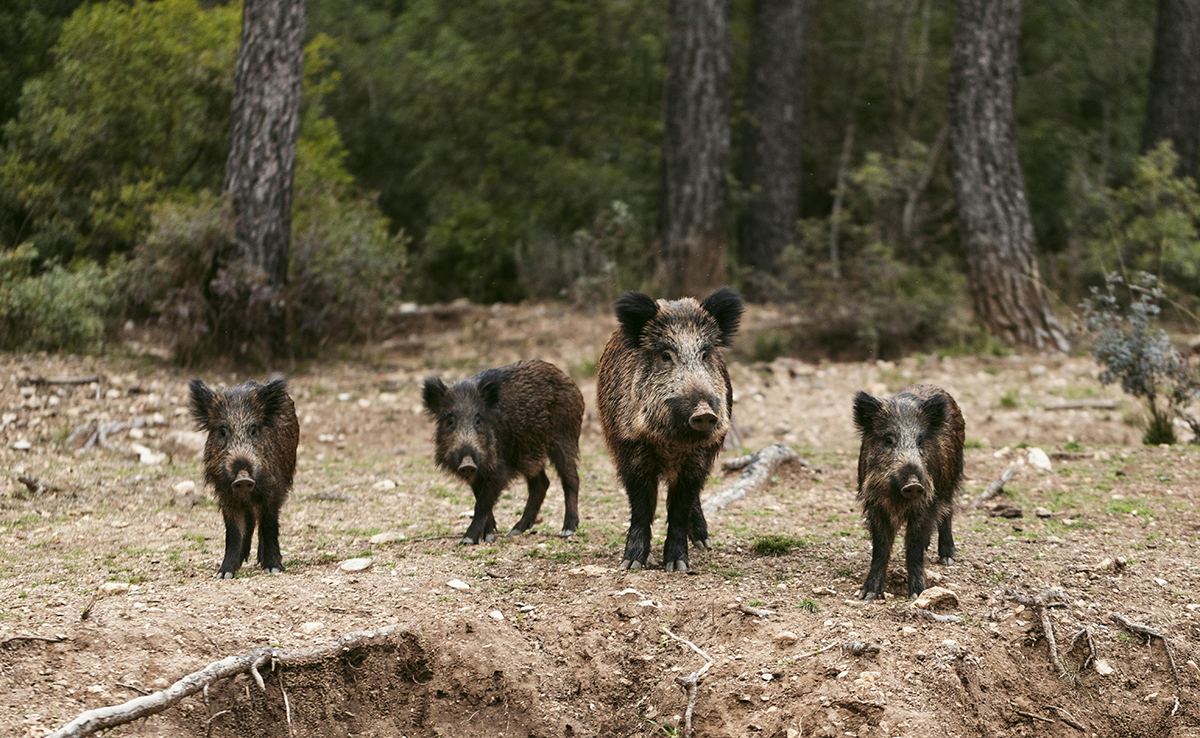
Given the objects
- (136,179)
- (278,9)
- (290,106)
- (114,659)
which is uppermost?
(278,9)

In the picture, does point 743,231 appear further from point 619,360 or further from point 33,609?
point 33,609

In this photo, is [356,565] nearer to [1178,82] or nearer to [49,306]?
[49,306]

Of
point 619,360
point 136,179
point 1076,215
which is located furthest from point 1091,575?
point 1076,215

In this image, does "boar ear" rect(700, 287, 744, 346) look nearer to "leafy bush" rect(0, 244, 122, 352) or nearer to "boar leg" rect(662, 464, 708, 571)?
"boar leg" rect(662, 464, 708, 571)

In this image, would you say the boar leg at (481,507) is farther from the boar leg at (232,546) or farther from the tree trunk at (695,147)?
the tree trunk at (695,147)

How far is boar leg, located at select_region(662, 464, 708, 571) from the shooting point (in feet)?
19.5

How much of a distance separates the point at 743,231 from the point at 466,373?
7324mm

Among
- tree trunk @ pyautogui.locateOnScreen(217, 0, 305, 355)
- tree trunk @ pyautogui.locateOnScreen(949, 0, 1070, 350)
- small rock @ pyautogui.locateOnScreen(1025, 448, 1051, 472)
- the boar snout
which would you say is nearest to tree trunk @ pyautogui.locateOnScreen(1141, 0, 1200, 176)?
tree trunk @ pyautogui.locateOnScreen(949, 0, 1070, 350)

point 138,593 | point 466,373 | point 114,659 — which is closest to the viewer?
point 114,659

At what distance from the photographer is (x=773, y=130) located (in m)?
18.0

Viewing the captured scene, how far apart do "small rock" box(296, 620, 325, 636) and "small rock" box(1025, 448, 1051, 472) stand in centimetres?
587

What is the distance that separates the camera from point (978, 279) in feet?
45.0

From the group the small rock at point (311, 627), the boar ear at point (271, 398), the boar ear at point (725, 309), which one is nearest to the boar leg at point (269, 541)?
the boar ear at point (271, 398)

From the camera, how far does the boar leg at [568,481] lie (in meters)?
6.98
